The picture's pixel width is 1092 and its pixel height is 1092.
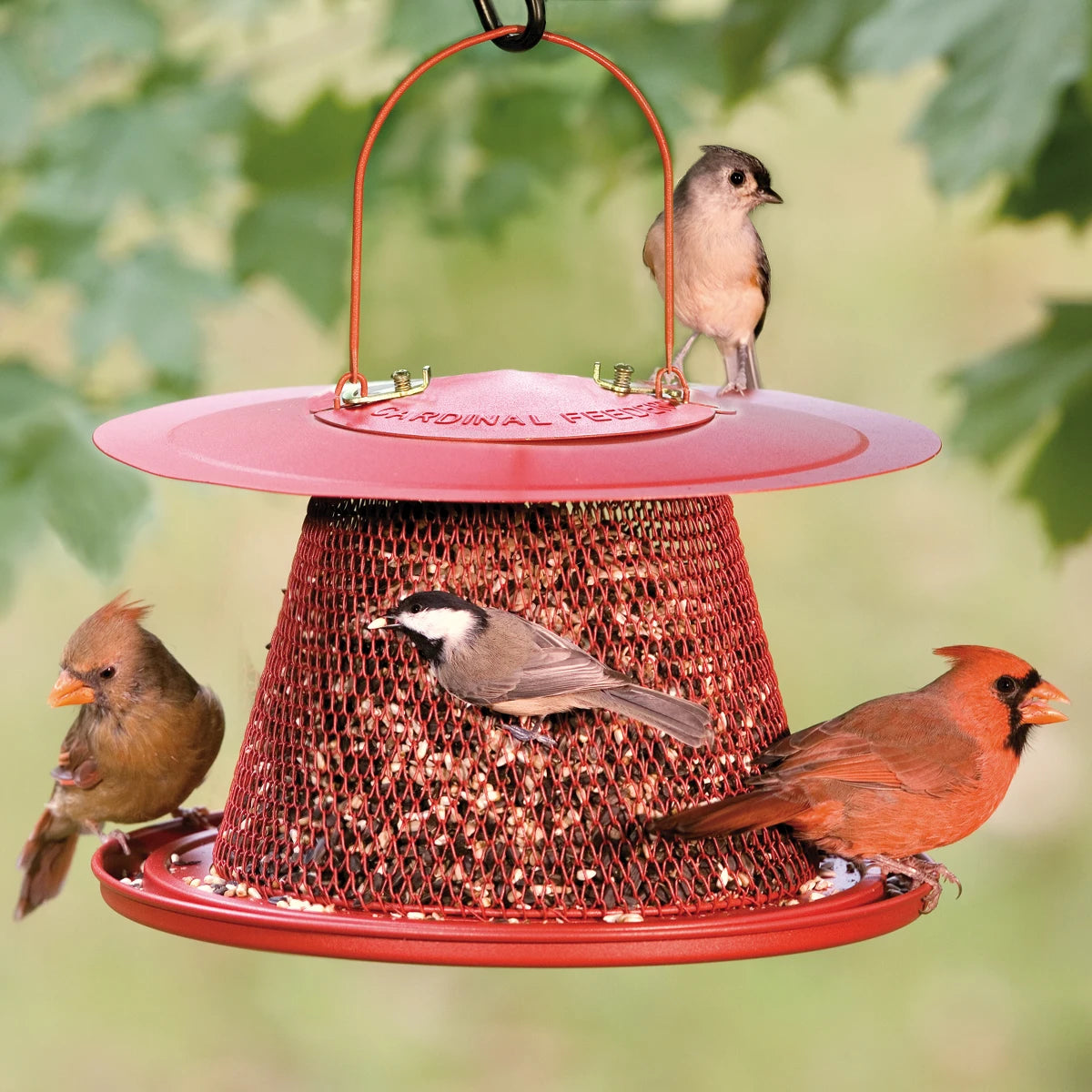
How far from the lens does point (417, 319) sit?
238 inches

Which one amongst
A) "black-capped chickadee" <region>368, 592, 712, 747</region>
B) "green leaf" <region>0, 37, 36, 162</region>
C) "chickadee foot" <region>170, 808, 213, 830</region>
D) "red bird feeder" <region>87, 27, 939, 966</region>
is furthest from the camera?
"green leaf" <region>0, 37, 36, 162</region>

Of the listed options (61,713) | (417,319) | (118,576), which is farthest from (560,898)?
(61,713)

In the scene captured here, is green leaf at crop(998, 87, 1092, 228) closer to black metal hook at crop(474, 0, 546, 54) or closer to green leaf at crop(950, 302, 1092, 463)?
green leaf at crop(950, 302, 1092, 463)

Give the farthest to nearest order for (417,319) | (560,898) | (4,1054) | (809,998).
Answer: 1. (809,998)
2. (4,1054)
3. (417,319)
4. (560,898)

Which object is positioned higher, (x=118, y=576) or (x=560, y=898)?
(x=118, y=576)

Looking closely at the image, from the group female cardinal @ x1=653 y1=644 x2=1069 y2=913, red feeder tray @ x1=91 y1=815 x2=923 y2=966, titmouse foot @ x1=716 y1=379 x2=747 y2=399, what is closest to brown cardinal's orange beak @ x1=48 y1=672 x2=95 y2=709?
red feeder tray @ x1=91 y1=815 x2=923 y2=966

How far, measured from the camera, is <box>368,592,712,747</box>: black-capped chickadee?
3711mm

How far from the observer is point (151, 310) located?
5.16 metres

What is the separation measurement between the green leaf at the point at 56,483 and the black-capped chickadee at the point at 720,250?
5.18 feet

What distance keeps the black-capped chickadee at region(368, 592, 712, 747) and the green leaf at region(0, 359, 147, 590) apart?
1.50 m

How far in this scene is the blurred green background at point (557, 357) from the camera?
4.90m

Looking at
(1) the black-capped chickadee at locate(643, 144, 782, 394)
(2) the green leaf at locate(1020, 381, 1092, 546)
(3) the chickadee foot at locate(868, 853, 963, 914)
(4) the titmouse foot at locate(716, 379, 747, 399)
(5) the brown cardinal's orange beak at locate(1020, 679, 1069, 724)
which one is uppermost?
(1) the black-capped chickadee at locate(643, 144, 782, 394)

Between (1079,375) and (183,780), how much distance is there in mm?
2565

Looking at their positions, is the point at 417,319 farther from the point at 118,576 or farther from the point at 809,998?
the point at 809,998
